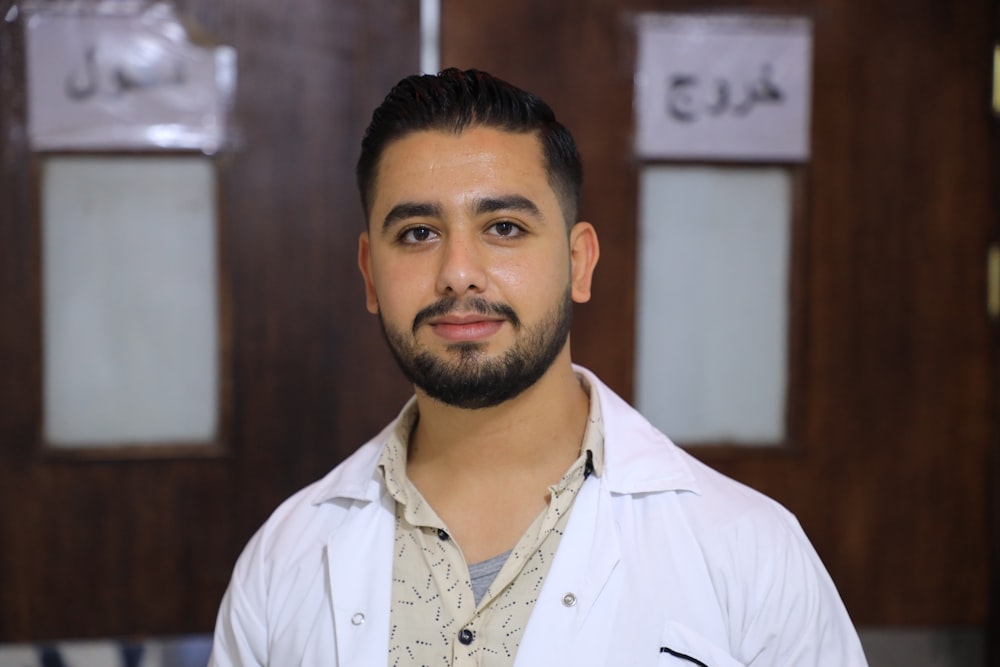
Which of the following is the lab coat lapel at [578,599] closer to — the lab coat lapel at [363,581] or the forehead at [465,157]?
the lab coat lapel at [363,581]

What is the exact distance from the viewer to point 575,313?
71.2 inches

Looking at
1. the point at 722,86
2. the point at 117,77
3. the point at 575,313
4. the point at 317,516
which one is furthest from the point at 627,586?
the point at 117,77

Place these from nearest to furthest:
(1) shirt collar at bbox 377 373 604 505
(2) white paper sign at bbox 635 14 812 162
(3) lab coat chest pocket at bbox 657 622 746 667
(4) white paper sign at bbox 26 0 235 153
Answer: (3) lab coat chest pocket at bbox 657 622 746 667
(1) shirt collar at bbox 377 373 604 505
(4) white paper sign at bbox 26 0 235 153
(2) white paper sign at bbox 635 14 812 162

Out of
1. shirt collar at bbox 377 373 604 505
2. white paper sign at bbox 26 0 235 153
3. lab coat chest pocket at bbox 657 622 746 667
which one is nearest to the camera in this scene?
lab coat chest pocket at bbox 657 622 746 667

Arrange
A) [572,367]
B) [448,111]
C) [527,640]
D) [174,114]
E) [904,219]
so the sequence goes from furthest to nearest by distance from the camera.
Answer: [904,219], [174,114], [572,367], [448,111], [527,640]

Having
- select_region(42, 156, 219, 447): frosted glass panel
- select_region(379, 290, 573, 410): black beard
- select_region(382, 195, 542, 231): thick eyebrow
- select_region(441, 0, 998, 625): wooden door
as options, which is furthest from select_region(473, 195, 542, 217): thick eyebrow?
select_region(42, 156, 219, 447): frosted glass panel

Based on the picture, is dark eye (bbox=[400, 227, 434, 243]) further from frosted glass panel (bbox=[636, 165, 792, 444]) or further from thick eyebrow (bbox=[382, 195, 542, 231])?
frosted glass panel (bbox=[636, 165, 792, 444])

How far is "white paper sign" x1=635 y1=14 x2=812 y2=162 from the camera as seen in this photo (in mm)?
1771

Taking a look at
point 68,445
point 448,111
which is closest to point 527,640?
point 448,111

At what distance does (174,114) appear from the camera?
1.69 meters

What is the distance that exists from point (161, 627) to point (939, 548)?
4.59 ft

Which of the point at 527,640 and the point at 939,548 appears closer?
the point at 527,640

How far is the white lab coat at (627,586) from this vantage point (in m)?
1.07

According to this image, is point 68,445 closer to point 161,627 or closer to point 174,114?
point 161,627
